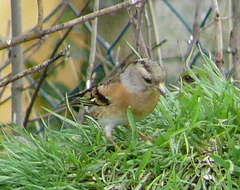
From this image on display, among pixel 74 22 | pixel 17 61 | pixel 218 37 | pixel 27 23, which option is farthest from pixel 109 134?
pixel 27 23

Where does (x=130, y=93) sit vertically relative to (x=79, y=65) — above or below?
above

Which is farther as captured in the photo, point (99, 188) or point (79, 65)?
point (79, 65)

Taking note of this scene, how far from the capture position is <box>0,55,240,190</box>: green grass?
2387 millimetres

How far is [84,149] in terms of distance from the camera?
262 centimetres

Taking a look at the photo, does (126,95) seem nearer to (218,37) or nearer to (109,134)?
(109,134)

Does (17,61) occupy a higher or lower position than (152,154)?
higher

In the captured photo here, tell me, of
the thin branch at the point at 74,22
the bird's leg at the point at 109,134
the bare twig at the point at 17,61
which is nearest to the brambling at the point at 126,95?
the bird's leg at the point at 109,134

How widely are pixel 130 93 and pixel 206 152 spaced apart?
1.98ft

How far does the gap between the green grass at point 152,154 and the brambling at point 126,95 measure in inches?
2.7

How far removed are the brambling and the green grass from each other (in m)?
0.07

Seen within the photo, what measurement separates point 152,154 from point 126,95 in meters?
0.56

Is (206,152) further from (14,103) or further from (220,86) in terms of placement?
(14,103)

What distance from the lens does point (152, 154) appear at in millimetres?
2451

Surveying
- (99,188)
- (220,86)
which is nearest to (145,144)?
(99,188)
